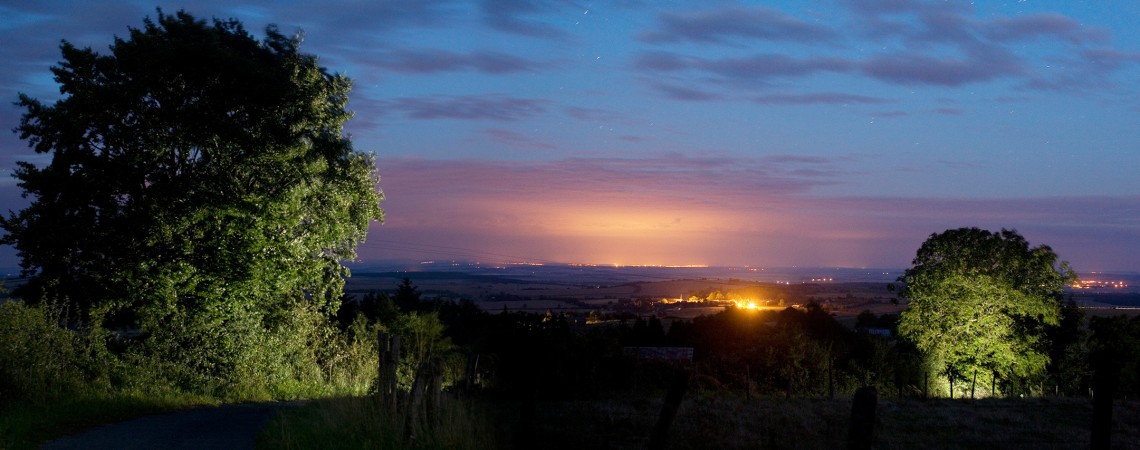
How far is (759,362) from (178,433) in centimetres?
3560

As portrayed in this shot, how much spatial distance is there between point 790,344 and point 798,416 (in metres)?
24.1

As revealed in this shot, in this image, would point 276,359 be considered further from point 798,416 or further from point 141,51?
point 798,416

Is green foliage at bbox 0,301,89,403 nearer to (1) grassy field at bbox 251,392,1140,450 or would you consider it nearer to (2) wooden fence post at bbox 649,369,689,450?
(1) grassy field at bbox 251,392,1140,450

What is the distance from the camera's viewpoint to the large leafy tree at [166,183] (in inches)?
846

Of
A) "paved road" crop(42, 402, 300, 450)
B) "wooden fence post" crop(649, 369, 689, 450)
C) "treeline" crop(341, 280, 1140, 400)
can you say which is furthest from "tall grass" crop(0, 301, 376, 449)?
"wooden fence post" crop(649, 369, 689, 450)

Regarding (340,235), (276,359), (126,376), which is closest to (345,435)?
(126,376)

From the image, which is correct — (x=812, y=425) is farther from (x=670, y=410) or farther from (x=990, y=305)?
(x=990, y=305)

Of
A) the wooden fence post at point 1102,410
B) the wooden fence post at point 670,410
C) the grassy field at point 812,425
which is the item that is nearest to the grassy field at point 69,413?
the grassy field at point 812,425

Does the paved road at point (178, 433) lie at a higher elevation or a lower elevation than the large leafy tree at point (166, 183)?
lower

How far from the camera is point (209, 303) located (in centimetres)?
2222

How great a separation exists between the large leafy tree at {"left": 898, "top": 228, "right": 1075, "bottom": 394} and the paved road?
4166 cm

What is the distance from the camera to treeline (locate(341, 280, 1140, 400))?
3419 cm

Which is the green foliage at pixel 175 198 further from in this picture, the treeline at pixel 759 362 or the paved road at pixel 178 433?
the treeline at pixel 759 362

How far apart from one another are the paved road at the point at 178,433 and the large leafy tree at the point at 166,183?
4706mm
